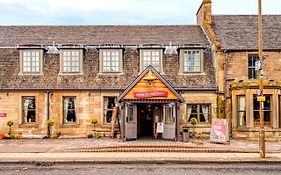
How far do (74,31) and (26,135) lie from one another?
939 centimetres

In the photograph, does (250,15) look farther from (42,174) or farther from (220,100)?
(42,174)

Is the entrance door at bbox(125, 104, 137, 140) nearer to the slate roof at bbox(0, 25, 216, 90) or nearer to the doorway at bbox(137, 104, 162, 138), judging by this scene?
the doorway at bbox(137, 104, 162, 138)

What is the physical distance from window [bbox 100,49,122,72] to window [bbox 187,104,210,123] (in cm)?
573

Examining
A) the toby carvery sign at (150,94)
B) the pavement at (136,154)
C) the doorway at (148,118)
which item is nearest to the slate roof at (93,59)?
the doorway at (148,118)

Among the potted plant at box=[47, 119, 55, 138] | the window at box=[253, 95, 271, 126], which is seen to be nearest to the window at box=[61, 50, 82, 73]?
the potted plant at box=[47, 119, 55, 138]

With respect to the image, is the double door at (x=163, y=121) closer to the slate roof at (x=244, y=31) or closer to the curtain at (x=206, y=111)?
the curtain at (x=206, y=111)

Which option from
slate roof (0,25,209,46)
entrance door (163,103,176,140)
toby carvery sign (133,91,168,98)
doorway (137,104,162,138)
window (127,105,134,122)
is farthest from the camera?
slate roof (0,25,209,46)

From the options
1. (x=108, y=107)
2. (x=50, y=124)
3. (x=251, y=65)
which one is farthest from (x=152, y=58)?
(x=50, y=124)

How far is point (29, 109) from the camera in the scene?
1106 inches

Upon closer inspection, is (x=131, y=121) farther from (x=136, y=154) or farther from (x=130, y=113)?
(x=136, y=154)

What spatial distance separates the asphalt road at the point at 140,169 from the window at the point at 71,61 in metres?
13.0

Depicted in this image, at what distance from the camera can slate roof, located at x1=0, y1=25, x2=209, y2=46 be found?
30422mm

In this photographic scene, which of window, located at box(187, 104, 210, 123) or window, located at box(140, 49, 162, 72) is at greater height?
window, located at box(140, 49, 162, 72)

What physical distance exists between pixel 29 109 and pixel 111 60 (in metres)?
6.65
